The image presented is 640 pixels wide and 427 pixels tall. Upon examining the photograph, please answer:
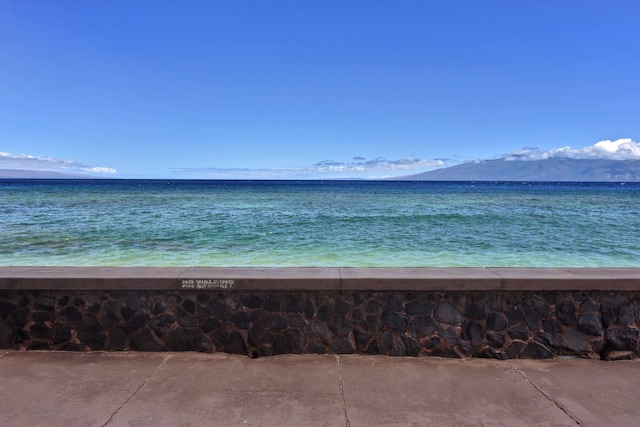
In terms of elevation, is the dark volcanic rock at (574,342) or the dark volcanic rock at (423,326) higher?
the dark volcanic rock at (423,326)

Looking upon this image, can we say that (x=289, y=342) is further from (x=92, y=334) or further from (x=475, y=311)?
(x=92, y=334)

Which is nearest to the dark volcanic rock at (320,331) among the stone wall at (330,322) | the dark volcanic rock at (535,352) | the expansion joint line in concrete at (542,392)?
the stone wall at (330,322)

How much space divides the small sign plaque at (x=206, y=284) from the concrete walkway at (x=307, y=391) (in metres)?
0.71

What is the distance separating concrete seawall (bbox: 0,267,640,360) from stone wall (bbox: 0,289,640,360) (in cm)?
1

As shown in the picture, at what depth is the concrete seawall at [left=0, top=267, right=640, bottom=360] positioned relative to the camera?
4602mm

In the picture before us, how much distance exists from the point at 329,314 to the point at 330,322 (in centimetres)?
8

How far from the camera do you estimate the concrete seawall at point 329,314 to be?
4.60m

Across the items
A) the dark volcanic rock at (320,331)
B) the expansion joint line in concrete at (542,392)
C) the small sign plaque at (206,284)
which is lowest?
the expansion joint line in concrete at (542,392)

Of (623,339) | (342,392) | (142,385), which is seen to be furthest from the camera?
(623,339)

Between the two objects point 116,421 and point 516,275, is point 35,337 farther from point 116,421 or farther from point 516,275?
point 516,275

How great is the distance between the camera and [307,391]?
12.6 ft

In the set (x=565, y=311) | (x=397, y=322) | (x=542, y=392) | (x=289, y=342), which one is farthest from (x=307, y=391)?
(x=565, y=311)

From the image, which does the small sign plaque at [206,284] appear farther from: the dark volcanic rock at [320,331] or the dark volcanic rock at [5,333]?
the dark volcanic rock at [5,333]

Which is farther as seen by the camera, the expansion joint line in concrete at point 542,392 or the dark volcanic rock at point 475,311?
the dark volcanic rock at point 475,311
